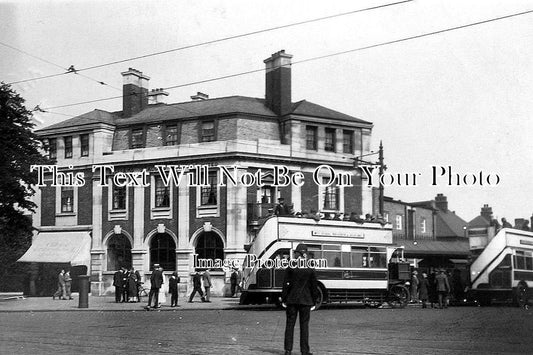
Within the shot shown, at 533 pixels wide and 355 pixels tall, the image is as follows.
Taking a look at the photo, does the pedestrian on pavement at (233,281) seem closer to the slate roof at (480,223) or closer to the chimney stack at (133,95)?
the slate roof at (480,223)

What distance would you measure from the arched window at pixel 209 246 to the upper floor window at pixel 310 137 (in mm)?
6818

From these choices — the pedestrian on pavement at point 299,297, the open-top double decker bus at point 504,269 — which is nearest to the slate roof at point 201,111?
the open-top double decker bus at point 504,269

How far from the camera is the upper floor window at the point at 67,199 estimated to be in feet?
130

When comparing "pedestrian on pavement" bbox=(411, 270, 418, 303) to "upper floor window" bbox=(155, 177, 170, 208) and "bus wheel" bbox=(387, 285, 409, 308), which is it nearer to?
"bus wheel" bbox=(387, 285, 409, 308)

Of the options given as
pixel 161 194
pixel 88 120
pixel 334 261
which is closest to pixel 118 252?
pixel 161 194

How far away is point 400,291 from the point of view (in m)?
26.7

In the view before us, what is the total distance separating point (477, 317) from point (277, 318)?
5809 millimetres

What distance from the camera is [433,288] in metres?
28.0

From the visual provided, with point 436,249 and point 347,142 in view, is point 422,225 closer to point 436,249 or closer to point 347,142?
point 436,249

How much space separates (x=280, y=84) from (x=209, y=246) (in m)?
9.51

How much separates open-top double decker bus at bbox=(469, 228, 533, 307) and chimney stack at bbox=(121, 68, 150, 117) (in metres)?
22.1

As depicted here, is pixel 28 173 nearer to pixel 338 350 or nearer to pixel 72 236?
pixel 72 236

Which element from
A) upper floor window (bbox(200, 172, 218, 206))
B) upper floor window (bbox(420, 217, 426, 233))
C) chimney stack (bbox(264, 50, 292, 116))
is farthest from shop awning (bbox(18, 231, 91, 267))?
upper floor window (bbox(420, 217, 426, 233))

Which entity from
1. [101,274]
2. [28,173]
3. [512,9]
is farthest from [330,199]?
[512,9]
